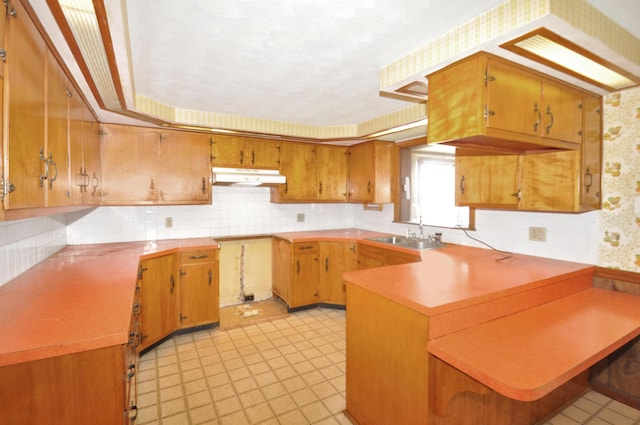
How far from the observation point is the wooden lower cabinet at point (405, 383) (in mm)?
1458

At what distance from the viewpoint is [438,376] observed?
1.46 m

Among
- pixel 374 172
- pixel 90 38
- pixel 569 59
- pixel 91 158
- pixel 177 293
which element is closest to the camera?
pixel 90 38

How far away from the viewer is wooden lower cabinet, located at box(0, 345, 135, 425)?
1.09 meters

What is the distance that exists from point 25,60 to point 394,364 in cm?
213

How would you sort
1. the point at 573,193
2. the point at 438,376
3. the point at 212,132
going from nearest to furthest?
the point at 438,376
the point at 573,193
the point at 212,132

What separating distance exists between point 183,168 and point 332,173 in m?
1.94

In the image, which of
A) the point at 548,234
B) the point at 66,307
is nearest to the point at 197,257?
the point at 66,307

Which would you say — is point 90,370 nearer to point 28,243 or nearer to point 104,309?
point 104,309

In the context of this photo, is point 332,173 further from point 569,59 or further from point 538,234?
point 569,59

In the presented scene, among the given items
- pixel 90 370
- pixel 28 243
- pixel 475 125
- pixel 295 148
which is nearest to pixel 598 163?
pixel 475 125

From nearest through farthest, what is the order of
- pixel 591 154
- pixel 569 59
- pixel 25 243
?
pixel 569 59 < pixel 25 243 < pixel 591 154

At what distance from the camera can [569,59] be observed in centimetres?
178

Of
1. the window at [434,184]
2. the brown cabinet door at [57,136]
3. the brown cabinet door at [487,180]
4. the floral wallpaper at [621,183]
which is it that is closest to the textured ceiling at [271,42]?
the brown cabinet door at [57,136]

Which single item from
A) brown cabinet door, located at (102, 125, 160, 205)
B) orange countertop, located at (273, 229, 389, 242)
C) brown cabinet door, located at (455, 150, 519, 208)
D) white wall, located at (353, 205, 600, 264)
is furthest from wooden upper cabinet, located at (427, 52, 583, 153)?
brown cabinet door, located at (102, 125, 160, 205)
